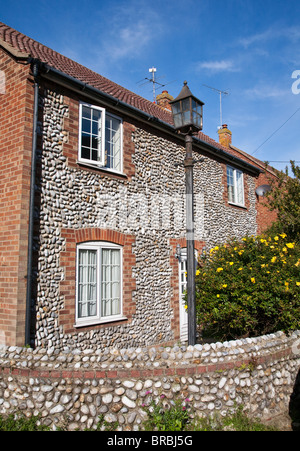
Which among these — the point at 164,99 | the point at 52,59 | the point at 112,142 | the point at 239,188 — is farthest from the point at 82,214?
the point at 164,99

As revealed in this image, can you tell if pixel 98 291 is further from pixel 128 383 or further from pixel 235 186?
pixel 235 186

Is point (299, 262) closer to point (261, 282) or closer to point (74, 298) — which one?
point (261, 282)

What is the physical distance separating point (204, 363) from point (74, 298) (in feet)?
10.9

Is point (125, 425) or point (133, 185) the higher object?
point (133, 185)

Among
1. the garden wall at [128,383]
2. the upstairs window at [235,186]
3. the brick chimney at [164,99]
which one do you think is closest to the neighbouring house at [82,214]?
the garden wall at [128,383]

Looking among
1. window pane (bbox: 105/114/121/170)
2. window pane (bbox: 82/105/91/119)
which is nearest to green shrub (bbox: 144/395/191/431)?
window pane (bbox: 105/114/121/170)

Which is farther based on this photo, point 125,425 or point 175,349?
point 175,349

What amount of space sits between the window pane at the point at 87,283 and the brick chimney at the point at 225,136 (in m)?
13.2

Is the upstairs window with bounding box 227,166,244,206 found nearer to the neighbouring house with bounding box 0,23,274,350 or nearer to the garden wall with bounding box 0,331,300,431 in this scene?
the neighbouring house with bounding box 0,23,274,350

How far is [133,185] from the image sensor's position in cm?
902

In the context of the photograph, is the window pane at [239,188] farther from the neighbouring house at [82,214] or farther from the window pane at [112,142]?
the window pane at [112,142]

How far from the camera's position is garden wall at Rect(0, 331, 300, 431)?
4.45 m
